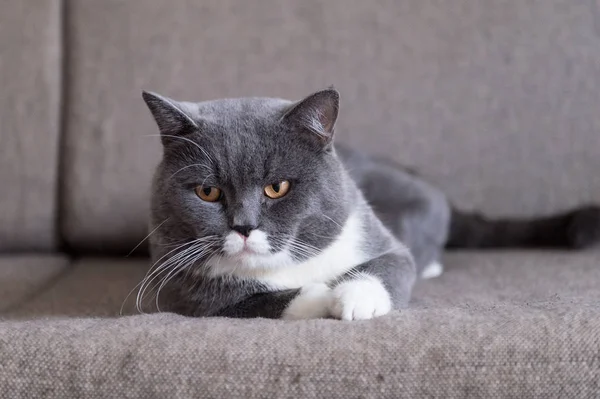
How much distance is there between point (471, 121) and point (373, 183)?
0.35 m

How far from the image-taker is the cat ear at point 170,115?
3.72ft

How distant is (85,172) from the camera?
1825 millimetres

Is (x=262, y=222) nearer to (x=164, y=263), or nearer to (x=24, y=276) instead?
(x=164, y=263)

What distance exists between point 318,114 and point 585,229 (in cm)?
90

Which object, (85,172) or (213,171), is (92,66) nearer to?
(85,172)

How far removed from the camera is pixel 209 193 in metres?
1.14

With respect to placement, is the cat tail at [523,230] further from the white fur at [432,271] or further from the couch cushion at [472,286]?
the white fur at [432,271]

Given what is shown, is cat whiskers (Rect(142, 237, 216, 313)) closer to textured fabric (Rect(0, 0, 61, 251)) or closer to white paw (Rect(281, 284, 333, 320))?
white paw (Rect(281, 284, 333, 320))

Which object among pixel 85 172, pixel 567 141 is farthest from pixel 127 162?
pixel 567 141

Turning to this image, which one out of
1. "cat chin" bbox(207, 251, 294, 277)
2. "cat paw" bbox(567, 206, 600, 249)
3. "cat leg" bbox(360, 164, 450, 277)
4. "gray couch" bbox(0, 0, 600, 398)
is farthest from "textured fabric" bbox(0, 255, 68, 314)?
"cat paw" bbox(567, 206, 600, 249)

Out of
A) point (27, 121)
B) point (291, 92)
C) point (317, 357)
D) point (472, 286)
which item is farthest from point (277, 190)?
point (27, 121)

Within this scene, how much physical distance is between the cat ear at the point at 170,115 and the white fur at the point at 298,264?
0.82ft

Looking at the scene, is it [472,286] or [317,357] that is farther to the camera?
[472,286]

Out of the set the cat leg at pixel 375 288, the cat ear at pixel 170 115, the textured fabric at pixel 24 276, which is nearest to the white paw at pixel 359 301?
the cat leg at pixel 375 288
